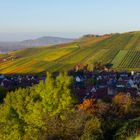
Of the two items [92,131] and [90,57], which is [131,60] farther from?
[92,131]

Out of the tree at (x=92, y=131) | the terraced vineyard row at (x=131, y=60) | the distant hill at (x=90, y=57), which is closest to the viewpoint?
the tree at (x=92, y=131)

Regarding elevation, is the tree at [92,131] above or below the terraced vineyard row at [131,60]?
above

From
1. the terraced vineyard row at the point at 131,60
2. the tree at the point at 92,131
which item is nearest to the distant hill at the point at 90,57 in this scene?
the terraced vineyard row at the point at 131,60

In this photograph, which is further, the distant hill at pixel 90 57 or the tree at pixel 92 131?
the distant hill at pixel 90 57

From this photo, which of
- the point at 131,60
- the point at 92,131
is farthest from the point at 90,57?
the point at 92,131

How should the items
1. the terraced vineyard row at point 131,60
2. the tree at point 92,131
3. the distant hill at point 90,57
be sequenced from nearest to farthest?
the tree at point 92,131
the terraced vineyard row at point 131,60
the distant hill at point 90,57

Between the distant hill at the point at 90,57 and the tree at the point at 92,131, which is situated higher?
the tree at the point at 92,131

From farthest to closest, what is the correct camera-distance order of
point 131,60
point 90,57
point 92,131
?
point 90,57 → point 131,60 → point 92,131

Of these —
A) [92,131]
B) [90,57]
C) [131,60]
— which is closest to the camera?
[92,131]

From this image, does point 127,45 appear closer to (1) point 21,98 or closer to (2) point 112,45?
(2) point 112,45

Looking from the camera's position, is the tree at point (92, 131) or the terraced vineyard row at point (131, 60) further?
the terraced vineyard row at point (131, 60)

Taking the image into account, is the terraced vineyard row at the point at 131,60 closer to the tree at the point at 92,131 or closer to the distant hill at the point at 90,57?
the distant hill at the point at 90,57
